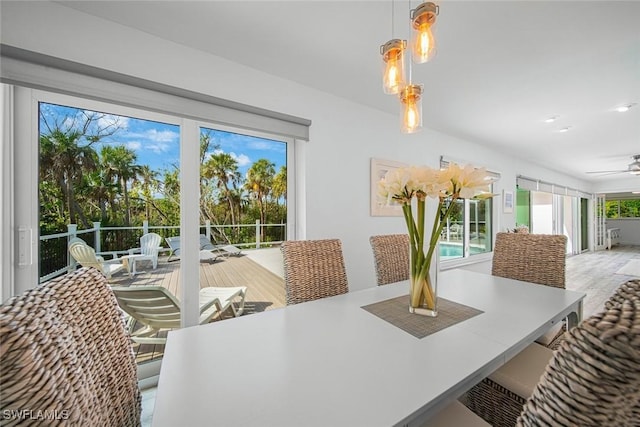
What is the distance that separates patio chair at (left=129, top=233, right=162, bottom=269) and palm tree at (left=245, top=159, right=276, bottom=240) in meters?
0.84

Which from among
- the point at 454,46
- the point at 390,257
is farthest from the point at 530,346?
the point at 454,46

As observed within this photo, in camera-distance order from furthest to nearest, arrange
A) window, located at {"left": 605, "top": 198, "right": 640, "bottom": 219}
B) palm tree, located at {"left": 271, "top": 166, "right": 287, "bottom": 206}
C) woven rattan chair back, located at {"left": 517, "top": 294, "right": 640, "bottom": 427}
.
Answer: window, located at {"left": 605, "top": 198, "right": 640, "bottom": 219}
palm tree, located at {"left": 271, "top": 166, "right": 287, "bottom": 206}
woven rattan chair back, located at {"left": 517, "top": 294, "right": 640, "bottom": 427}

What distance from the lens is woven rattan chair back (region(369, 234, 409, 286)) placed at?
73.6 inches

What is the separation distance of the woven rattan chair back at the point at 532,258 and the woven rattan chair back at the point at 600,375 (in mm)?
1747

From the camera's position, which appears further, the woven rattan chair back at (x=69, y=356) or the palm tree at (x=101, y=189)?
the palm tree at (x=101, y=189)

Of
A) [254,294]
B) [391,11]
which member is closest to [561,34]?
[391,11]

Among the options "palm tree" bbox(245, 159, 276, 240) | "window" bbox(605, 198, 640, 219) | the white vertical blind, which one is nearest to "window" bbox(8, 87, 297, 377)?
"palm tree" bbox(245, 159, 276, 240)

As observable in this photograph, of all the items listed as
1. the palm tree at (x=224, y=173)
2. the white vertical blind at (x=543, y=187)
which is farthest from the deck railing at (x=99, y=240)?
the white vertical blind at (x=543, y=187)

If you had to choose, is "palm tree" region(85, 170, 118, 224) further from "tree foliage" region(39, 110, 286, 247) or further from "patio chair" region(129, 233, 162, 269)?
"patio chair" region(129, 233, 162, 269)

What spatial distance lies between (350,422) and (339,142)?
8.06 feet

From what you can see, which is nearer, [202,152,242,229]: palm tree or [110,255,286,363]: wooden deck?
[110,255,286,363]: wooden deck

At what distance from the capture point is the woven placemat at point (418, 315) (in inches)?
40.5

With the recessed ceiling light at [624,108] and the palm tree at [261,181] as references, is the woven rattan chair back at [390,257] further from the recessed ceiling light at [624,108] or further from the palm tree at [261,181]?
the recessed ceiling light at [624,108]

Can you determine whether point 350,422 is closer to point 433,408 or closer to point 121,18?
point 433,408
